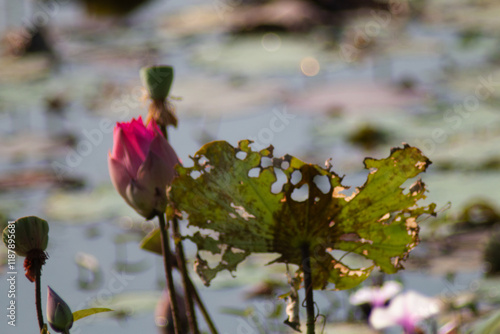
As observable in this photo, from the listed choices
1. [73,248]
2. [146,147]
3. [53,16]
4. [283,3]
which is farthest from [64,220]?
[53,16]

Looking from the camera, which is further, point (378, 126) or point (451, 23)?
point (451, 23)

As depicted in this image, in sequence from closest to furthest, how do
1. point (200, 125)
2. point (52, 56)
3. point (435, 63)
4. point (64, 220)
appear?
point (64, 220), point (200, 125), point (435, 63), point (52, 56)

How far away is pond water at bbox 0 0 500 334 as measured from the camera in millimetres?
1771

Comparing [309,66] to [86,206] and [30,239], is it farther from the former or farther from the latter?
[30,239]

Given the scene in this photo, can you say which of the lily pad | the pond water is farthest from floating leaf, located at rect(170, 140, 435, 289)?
the lily pad

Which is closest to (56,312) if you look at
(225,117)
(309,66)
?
(225,117)

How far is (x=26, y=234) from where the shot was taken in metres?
0.56

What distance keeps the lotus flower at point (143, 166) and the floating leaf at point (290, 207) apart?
0.11 feet

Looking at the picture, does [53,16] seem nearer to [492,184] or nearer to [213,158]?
[492,184]

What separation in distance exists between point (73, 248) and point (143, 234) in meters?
0.20

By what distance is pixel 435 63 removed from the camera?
12.5 ft

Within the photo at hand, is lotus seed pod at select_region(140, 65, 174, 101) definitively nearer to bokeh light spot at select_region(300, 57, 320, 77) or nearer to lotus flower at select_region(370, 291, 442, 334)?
lotus flower at select_region(370, 291, 442, 334)

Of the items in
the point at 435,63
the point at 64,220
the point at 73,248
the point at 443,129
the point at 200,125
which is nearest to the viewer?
the point at 73,248

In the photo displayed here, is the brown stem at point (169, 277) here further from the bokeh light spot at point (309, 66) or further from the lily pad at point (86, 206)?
the bokeh light spot at point (309, 66)
